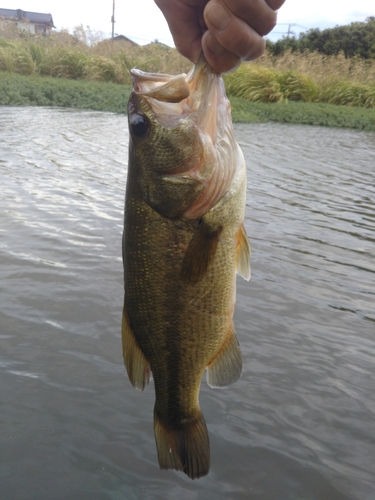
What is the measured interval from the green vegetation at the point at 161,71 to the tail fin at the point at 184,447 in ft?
51.0

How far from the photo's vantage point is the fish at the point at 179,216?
221cm

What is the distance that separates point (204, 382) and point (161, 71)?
20.9 m

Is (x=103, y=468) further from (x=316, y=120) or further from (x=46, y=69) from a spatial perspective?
(x=46, y=69)

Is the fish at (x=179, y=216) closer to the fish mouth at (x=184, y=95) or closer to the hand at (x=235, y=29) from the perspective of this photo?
the fish mouth at (x=184, y=95)

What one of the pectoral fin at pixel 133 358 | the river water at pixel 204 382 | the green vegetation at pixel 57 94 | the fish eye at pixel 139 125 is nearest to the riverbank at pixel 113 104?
the green vegetation at pixel 57 94

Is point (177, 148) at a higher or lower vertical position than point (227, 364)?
higher

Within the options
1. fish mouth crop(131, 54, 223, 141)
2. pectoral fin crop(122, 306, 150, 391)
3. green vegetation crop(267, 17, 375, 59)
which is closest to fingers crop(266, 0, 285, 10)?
fish mouth crop(131, 54, 223, 141)

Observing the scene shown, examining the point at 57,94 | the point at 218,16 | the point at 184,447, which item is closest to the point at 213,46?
the point at 218,16

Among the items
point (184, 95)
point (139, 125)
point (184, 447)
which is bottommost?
point (184, 447)

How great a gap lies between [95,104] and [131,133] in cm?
1600

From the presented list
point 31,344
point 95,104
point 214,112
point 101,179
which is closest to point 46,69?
point 95,104

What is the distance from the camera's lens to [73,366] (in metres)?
3.76

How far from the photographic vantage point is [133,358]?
2.39 metres

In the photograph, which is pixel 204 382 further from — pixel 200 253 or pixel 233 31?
pixel 233 31
